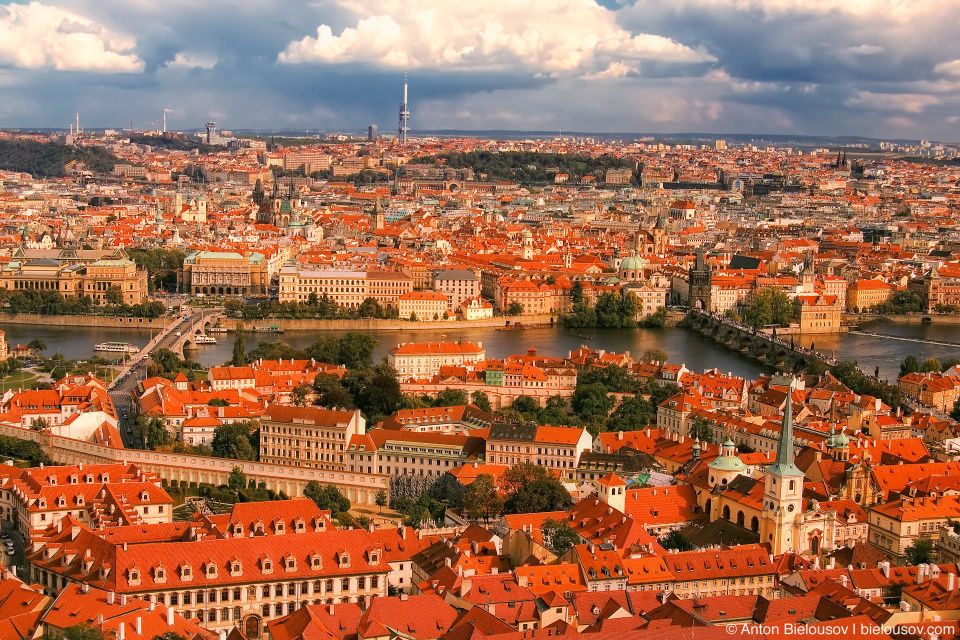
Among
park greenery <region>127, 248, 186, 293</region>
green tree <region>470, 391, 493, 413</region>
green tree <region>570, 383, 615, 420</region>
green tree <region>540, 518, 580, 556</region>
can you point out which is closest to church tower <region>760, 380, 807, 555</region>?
green tree <region>540, 518, 580, 556</region>

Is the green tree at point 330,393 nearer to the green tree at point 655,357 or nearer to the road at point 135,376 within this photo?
the road at point 135,376

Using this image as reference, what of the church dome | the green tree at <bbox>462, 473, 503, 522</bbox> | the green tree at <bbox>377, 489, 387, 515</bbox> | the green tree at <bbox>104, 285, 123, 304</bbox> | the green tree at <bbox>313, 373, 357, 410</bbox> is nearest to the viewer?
the green tree at <bbox>462, 473, 503, 522</bbox>

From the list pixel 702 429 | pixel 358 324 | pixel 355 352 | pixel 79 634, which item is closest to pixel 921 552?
pixel 702 429

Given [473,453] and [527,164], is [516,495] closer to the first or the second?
[473,453]

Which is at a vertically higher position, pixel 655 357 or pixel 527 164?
pixel 527 164

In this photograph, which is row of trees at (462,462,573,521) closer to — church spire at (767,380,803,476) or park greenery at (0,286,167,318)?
church spire at (767,380,803,476)

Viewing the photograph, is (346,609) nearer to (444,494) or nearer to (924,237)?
(444,494)
